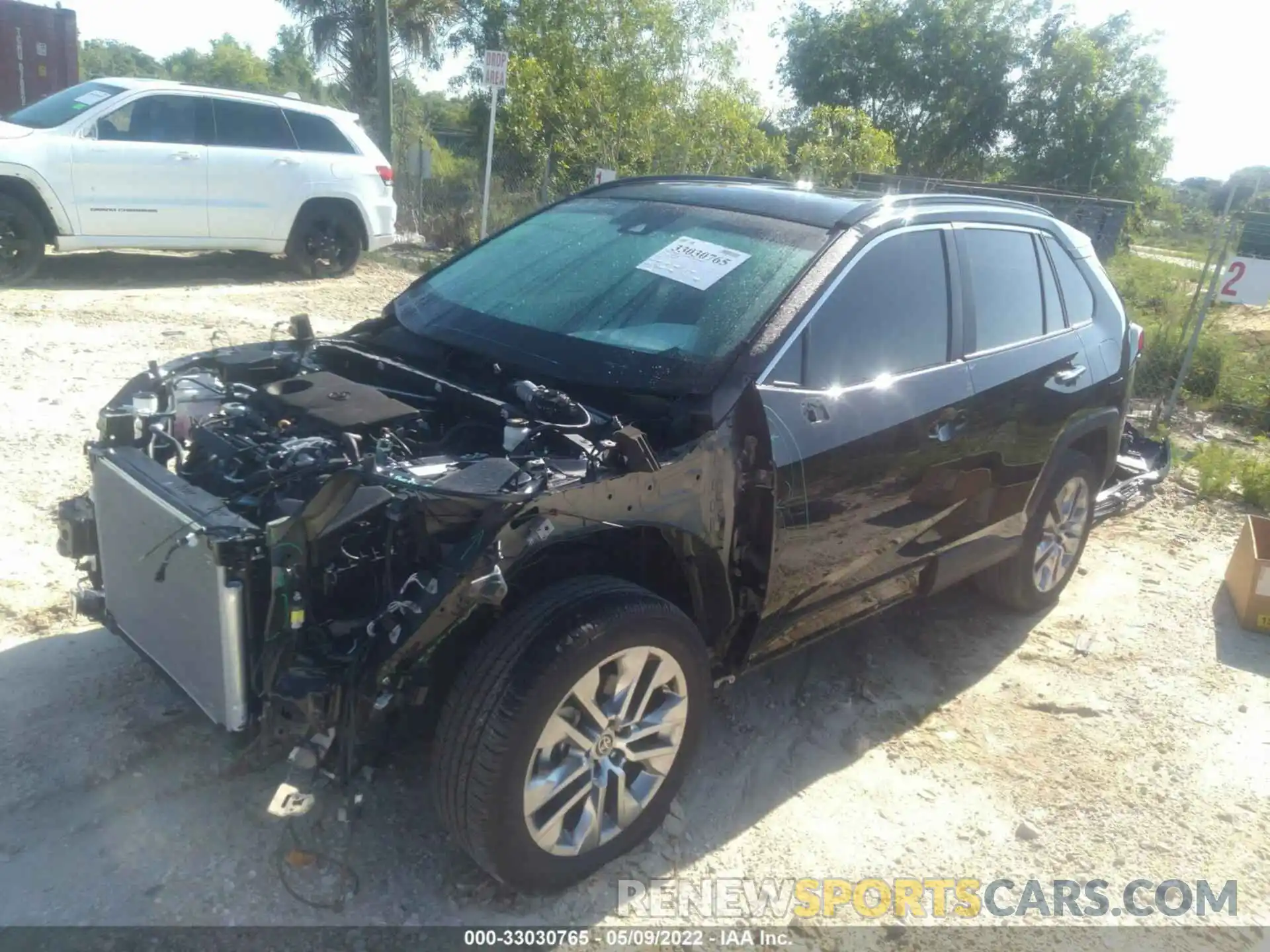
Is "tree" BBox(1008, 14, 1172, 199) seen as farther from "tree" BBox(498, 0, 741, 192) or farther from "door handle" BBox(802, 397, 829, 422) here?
"door handle" BBox(802, 397, 829, 422)

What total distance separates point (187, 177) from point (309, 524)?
879 cm

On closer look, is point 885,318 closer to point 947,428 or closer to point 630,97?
point 947,428

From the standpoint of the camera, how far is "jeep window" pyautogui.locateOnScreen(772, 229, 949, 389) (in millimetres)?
3268

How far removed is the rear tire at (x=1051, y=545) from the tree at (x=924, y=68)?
25194 millimetres

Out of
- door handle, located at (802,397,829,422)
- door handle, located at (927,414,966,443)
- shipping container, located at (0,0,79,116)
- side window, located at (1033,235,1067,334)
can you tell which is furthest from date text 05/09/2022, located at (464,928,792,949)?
shipping container, located at (0,0,79,116)

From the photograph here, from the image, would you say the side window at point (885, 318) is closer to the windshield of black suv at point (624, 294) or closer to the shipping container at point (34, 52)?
the windshield of black suv at point (624, 294)

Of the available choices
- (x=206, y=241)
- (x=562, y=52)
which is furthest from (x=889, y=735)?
(x=562, y=52)

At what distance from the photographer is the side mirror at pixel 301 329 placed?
3756mm

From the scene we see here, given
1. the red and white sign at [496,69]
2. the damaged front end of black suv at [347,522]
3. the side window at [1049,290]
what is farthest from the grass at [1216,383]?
the red and white sign at [496,69]

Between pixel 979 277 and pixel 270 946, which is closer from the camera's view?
pixel 270 946

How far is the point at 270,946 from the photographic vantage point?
2.54 meters

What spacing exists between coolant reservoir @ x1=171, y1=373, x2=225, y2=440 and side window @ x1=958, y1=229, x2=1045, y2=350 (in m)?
2.80

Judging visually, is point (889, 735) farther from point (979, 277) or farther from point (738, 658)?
point (979, 277)

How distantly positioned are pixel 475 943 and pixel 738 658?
45.6 inches
